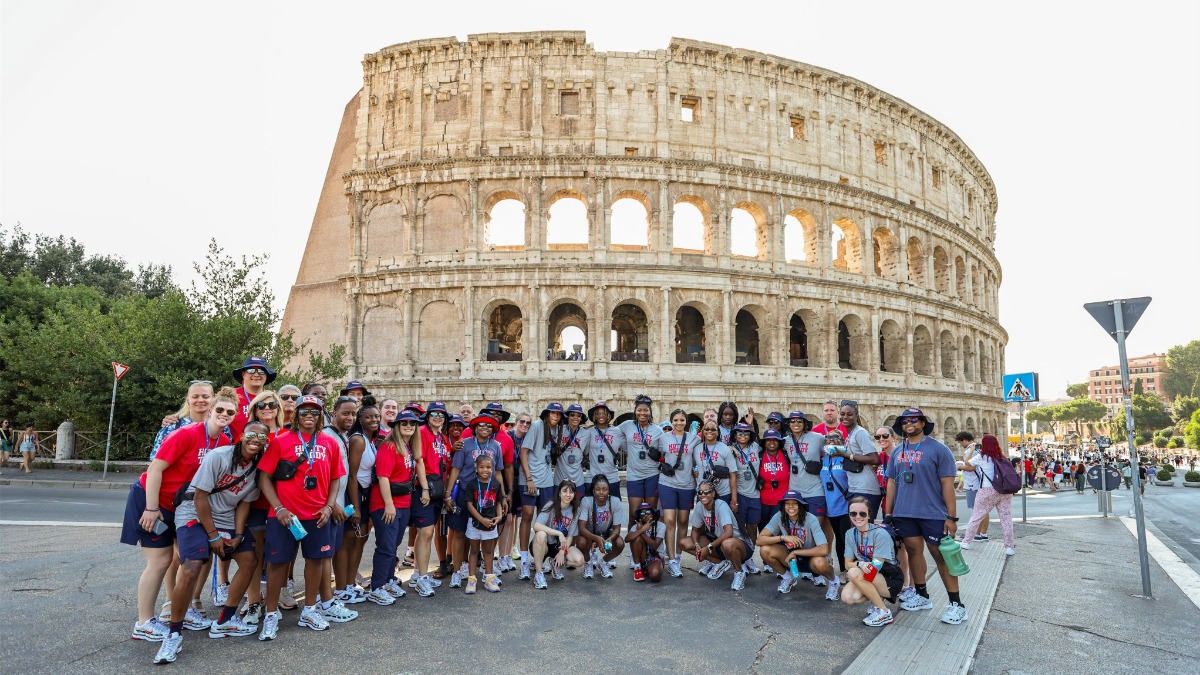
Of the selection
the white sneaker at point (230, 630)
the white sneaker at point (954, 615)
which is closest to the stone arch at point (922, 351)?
the white sneaker at point (954, 615)

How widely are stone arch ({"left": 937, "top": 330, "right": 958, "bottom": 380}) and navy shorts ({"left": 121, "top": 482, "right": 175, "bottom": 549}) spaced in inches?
1319

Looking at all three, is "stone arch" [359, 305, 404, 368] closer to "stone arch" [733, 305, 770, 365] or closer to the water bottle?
"stone arch" [733, 305, 770, 365]

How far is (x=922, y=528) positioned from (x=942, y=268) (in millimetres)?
30320

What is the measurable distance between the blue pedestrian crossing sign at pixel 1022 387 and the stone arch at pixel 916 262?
703 inches

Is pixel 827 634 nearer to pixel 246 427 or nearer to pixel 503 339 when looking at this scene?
pixel 246 427

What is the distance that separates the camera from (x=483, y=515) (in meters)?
7.09

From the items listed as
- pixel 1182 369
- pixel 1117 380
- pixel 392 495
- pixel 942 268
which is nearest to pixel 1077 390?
pixel 1117 380

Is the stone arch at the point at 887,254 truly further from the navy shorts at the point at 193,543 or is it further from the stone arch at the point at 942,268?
the navy shorts at the point at 193,543

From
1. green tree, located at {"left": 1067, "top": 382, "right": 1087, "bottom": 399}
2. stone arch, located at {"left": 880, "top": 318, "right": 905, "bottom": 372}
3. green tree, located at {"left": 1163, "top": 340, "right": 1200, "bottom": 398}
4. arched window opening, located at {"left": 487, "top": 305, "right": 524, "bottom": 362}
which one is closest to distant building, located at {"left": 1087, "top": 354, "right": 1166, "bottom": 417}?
green tree, located at {"left": 1067, "top": 382, "right": 1087, "bottom": 399}

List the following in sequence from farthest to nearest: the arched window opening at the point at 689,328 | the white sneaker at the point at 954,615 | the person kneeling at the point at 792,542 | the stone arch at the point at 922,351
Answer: the stone arch at the point at 922,351
the arched window opening at the point at 689,328
the person kneeling at the point at 792,542
the white sneaker at the point at 954,615

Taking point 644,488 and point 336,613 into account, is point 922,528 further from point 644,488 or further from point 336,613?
point 336,613

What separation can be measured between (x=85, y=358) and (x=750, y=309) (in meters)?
24.2

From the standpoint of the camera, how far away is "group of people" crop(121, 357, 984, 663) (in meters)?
5.16

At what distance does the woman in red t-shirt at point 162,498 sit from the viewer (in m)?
4.93
